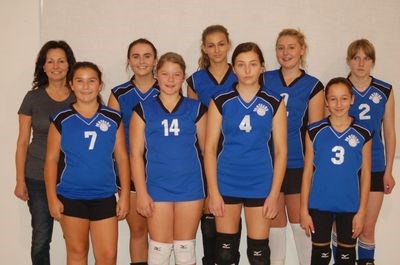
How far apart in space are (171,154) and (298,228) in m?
1.11

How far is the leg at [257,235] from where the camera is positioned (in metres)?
2.38

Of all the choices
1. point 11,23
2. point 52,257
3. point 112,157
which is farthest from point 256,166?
point 11,23

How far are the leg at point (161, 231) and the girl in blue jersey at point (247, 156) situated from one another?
0.27 m

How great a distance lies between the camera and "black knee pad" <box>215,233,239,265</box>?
241cm

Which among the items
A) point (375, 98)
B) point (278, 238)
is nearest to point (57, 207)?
point (278, 238)

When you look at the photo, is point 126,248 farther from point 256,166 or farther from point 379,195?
point 379,195

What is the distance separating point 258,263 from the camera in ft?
7.91

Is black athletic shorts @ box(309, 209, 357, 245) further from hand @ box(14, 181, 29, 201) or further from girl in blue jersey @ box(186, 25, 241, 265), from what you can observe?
hand @ box(14, 181, 29, 201)

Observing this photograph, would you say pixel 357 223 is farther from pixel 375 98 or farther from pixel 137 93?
pixel 137 93

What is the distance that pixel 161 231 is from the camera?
2387 millimetres

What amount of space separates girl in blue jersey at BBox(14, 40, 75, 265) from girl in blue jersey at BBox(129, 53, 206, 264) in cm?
66

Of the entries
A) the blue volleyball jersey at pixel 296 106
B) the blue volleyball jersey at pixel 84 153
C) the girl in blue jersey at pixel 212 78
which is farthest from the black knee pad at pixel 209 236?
the blue volleyball jersey at pixel 84 153

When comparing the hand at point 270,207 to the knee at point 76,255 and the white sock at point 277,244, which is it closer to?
the white sock at point 277,244

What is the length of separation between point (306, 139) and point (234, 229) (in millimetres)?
731
